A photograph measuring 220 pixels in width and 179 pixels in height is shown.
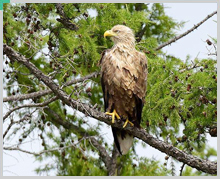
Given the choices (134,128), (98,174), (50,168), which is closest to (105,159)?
(98,174)

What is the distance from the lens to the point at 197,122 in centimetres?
501

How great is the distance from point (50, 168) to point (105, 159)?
A: 0.86m

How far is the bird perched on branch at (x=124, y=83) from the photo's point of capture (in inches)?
189

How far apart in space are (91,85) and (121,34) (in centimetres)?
108

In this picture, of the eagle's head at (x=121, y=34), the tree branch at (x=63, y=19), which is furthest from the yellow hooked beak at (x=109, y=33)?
the tree branch at (x=63, y=19)

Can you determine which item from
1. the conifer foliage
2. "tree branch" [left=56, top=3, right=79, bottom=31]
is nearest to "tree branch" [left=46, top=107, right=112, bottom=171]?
the conifer foliage

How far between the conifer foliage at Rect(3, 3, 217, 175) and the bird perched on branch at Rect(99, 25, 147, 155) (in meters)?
0.19

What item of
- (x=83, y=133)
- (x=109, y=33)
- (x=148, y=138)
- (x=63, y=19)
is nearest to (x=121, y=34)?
(x=109, y=33)

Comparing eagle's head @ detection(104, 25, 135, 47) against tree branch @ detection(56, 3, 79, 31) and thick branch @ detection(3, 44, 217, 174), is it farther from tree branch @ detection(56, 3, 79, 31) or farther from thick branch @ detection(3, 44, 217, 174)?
thick branch @ detection(3, 44, 217, 174)

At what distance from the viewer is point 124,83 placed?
477cm

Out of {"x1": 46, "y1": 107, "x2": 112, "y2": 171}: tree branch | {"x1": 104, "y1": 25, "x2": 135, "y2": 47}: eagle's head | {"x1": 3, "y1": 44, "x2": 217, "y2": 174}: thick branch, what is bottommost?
{"x1": 3, "y1": 44, "x2": 217, "y2": 174}: thick branch

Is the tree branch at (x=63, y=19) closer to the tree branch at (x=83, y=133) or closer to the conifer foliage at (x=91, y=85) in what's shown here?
the conifer foliage at (x=91, y=85)

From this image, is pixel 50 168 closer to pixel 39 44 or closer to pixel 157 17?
pixel 39 44

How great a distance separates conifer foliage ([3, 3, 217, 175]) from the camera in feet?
15.7
